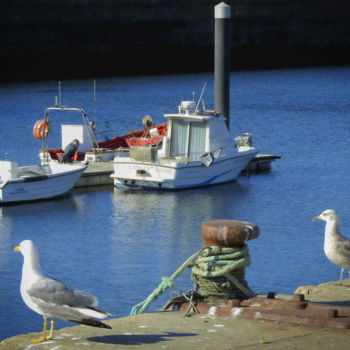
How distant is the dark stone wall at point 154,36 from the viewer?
2041 inches

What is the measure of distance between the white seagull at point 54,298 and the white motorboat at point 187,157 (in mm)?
13504

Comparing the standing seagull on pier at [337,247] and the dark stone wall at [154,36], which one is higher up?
the dark stone wall at [154,36]

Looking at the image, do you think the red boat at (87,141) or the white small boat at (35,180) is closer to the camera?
the white small boat at (35,180)

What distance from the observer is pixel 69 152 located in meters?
20.7

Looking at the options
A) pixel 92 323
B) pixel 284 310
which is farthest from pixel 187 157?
pixel 92 323

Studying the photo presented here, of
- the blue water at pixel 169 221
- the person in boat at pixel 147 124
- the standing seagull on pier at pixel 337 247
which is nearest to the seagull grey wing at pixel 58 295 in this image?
the standing seagull on pier at pixel 337 247

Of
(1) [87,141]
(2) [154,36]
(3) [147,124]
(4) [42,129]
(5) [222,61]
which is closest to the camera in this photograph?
(4) [42,129]

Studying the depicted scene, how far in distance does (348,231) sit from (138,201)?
16.3 feet

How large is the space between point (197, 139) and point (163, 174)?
144 centimetres

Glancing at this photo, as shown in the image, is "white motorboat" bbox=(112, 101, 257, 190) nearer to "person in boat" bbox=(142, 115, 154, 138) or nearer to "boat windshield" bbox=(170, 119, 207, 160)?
"boat windshield" bbox=(170, 119, 207, 160)

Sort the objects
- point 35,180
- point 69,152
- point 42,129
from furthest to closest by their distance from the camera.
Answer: point 42,129, point 69,152, point 35,180

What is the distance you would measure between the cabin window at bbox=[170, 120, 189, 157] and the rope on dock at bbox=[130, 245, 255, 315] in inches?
564

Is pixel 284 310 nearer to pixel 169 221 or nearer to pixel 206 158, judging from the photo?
pixel 169 221

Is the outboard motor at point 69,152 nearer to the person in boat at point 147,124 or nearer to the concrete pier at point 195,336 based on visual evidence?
the person in boat at point 147,124
